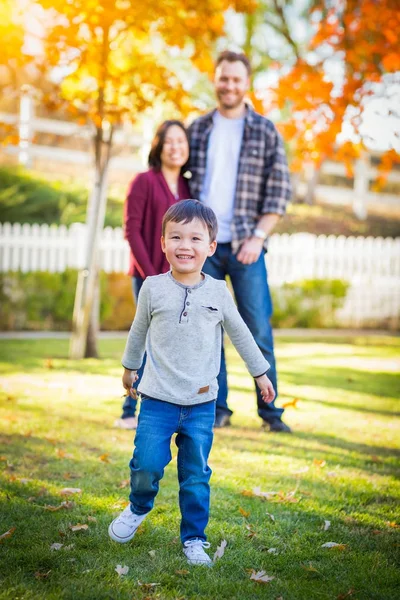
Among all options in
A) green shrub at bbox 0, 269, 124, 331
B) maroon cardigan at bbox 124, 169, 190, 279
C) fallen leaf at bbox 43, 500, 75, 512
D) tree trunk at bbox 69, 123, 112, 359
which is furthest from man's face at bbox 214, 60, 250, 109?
green shrub at bbox 0, 269, 124, 331

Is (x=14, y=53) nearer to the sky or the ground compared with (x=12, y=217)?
nearer to the sky

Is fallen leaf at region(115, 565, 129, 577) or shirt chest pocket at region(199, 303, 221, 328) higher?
shirt chest pocket at region(199, 303, 221, 328)

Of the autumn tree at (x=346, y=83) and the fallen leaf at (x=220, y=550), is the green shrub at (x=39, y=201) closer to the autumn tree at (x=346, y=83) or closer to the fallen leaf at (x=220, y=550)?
the autumn tree at (x=346, y=83)

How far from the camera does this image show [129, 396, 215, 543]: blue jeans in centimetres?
281

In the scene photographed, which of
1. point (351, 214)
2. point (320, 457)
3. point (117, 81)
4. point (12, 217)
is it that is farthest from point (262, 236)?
point (351, 214)

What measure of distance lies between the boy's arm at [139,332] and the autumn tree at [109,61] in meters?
4.83

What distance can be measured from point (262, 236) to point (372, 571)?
2372 millimetres

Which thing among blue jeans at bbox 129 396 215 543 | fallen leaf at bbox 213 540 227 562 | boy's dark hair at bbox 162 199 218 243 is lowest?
fallen leaf at bbox 213 540 227 562

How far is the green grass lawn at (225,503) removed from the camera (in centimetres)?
264

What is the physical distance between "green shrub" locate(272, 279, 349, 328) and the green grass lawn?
18.6 feet

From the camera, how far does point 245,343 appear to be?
300 centimetres

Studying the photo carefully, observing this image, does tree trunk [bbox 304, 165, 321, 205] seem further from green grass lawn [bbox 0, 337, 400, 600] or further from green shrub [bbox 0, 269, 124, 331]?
green grass lawn [bbox 0, 337, 400, 600]

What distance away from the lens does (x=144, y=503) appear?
2.86 m

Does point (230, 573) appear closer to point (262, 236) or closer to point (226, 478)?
point (226, 478)
